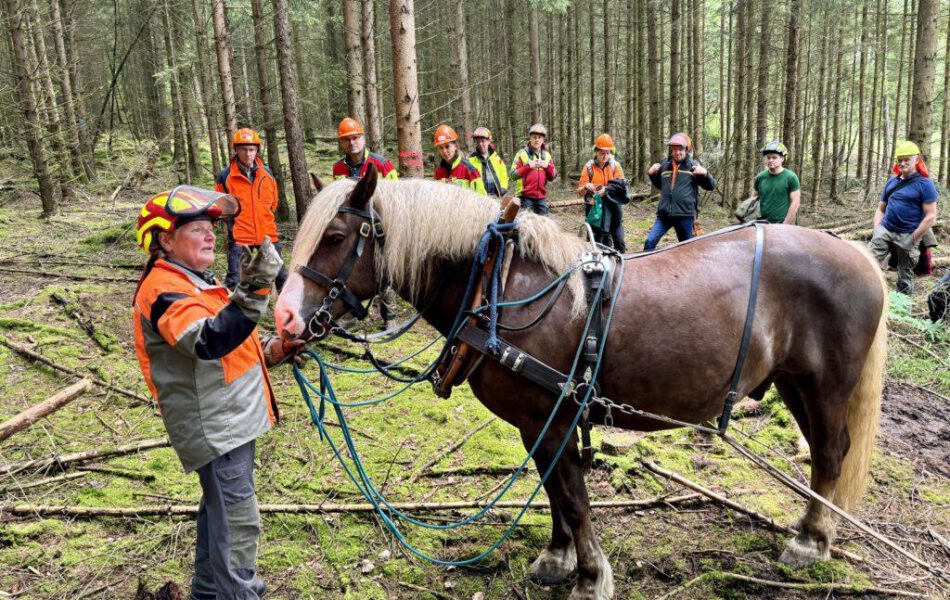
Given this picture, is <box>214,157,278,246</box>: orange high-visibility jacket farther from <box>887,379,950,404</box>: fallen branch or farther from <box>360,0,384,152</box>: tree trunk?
<box>887,379,950,404</box>: fallen branch

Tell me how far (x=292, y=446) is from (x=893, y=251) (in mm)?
8090

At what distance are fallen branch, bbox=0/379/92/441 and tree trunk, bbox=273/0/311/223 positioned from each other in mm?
5470

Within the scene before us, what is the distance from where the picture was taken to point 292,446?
4.54 metres

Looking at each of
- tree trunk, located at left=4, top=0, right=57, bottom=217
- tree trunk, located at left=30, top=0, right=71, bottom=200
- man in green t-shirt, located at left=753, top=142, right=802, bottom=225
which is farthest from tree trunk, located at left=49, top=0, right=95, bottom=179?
man in green t-shirt, located at left=753, top=142, right=802, bottom=225

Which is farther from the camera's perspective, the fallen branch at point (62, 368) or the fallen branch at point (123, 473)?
the fallen branch at point (62, 368)

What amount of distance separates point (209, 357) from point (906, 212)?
8667 mm

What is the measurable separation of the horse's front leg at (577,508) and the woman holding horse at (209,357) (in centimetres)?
137

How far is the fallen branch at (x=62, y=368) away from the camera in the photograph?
5.21 m

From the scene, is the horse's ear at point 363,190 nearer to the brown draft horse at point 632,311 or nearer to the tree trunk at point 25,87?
the brown draft horse at point 632,311

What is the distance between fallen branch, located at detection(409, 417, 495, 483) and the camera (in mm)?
4156

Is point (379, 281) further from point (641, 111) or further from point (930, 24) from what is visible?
point (641, 111)

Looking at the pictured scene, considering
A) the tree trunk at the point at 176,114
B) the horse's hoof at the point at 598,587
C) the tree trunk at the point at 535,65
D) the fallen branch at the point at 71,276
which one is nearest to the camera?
the horse's hoof at the point at 598,587

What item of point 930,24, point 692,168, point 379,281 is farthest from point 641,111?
point 379,281

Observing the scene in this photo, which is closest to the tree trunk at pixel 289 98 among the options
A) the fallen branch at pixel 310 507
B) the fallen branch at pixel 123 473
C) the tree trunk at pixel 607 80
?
the fallen branch at pixel 123 473
